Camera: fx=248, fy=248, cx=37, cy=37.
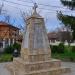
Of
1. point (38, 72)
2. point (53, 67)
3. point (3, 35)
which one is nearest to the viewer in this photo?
point (38, 72)

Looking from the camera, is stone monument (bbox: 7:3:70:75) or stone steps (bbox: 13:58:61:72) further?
stone monument (bbox: 7:3:70:75)

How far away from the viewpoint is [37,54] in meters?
13.3

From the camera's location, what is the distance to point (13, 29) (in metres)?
48.1

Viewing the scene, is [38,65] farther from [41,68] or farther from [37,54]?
[37,54]

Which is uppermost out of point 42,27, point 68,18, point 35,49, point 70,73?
point 68,18

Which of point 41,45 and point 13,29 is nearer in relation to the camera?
point 41,45

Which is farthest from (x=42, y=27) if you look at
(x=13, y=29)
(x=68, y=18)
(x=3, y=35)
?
(x=13, y=29)

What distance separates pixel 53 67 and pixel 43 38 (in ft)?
5.58

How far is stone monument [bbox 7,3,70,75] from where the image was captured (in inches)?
500

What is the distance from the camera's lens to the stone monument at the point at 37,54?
12688 mm

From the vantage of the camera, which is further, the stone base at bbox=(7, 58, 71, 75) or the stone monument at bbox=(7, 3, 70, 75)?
the stone monument at bbox=(7, 3, 70, 75)

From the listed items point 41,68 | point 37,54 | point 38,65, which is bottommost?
point 41,68

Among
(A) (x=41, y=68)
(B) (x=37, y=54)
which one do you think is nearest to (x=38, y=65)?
(A) (x=41, y=68)

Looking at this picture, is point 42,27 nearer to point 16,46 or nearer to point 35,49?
point 35,49
